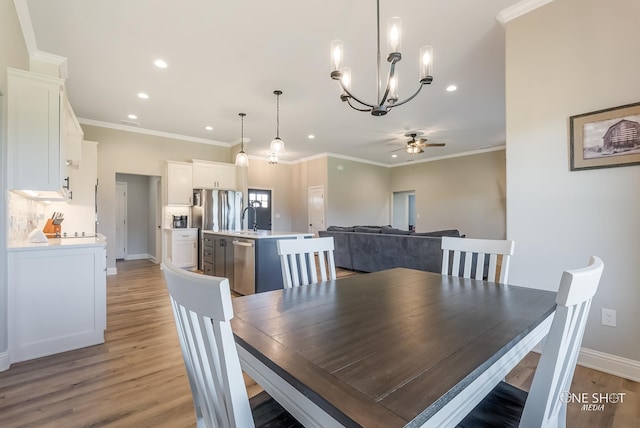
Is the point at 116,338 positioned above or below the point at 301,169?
below

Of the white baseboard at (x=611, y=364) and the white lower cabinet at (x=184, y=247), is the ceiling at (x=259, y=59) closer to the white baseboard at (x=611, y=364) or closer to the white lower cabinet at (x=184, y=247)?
the white lower cabinet at (x=184, y=247)

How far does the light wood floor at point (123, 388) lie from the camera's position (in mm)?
1595

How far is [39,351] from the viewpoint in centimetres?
231

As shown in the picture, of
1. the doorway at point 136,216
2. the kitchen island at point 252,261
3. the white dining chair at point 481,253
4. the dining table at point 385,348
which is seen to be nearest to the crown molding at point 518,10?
the white dining chair at point 481,253

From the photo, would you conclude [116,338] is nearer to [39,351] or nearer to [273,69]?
[39,351]

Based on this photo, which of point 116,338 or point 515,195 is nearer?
point 515,195

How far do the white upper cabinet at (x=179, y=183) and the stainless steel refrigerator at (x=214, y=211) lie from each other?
0.53ft

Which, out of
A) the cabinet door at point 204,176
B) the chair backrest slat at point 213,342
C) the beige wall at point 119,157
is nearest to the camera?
the chair backrest slat at point 213,342

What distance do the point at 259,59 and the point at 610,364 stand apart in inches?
163

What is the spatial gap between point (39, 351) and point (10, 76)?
2.23m

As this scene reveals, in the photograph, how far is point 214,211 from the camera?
6074 millimetres

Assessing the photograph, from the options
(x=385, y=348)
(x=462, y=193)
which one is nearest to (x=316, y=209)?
(x=462, y=193)

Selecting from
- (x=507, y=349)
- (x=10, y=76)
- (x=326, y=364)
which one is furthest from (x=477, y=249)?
(x=10, y=76)

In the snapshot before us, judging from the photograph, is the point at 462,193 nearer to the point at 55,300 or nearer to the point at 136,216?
the point at 55,300
